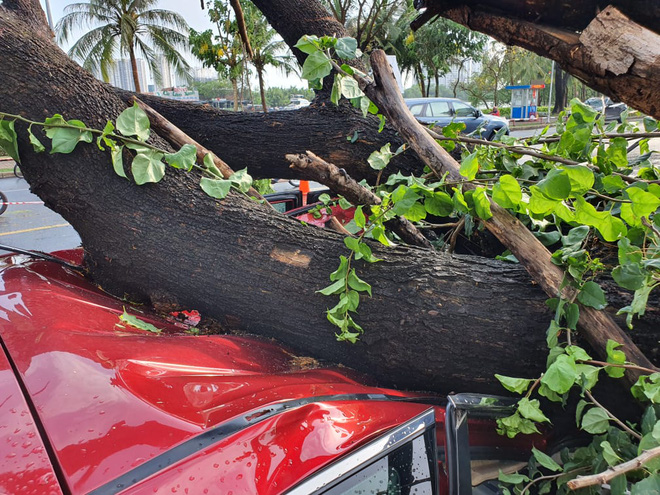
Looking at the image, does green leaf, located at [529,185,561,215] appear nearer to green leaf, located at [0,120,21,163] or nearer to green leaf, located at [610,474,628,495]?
green leaf, located at [610,474,628,495]

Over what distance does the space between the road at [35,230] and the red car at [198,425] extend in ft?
16.8

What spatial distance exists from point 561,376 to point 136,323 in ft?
4.16

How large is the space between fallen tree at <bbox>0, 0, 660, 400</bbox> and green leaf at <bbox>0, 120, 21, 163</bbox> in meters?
0.04

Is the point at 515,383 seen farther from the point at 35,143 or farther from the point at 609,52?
the point at 35,143

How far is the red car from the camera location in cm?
91

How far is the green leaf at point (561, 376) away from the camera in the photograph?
1.13 meters

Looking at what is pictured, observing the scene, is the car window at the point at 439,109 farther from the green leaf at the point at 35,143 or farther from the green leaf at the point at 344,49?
the green leaf at the point at 35,143

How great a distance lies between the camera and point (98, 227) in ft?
6.36

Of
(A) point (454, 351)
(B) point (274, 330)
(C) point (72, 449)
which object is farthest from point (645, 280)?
(C) point (72, 449)

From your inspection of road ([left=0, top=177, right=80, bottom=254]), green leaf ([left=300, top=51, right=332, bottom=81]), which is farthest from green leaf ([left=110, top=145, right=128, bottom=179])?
road ([left=0, top=177, right=80, bottom=254])

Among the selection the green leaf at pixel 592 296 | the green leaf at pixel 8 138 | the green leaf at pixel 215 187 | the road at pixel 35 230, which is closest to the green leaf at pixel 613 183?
the green leaf at pixel 592 296

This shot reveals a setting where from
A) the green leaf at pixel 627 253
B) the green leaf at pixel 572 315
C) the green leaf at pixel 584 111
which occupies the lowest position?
the green leaf at pixel 572 315

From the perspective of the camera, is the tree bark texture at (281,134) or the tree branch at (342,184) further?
the tree bark texture at (281,134)

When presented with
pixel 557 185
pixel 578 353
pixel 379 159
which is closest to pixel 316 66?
pixel 379 159
